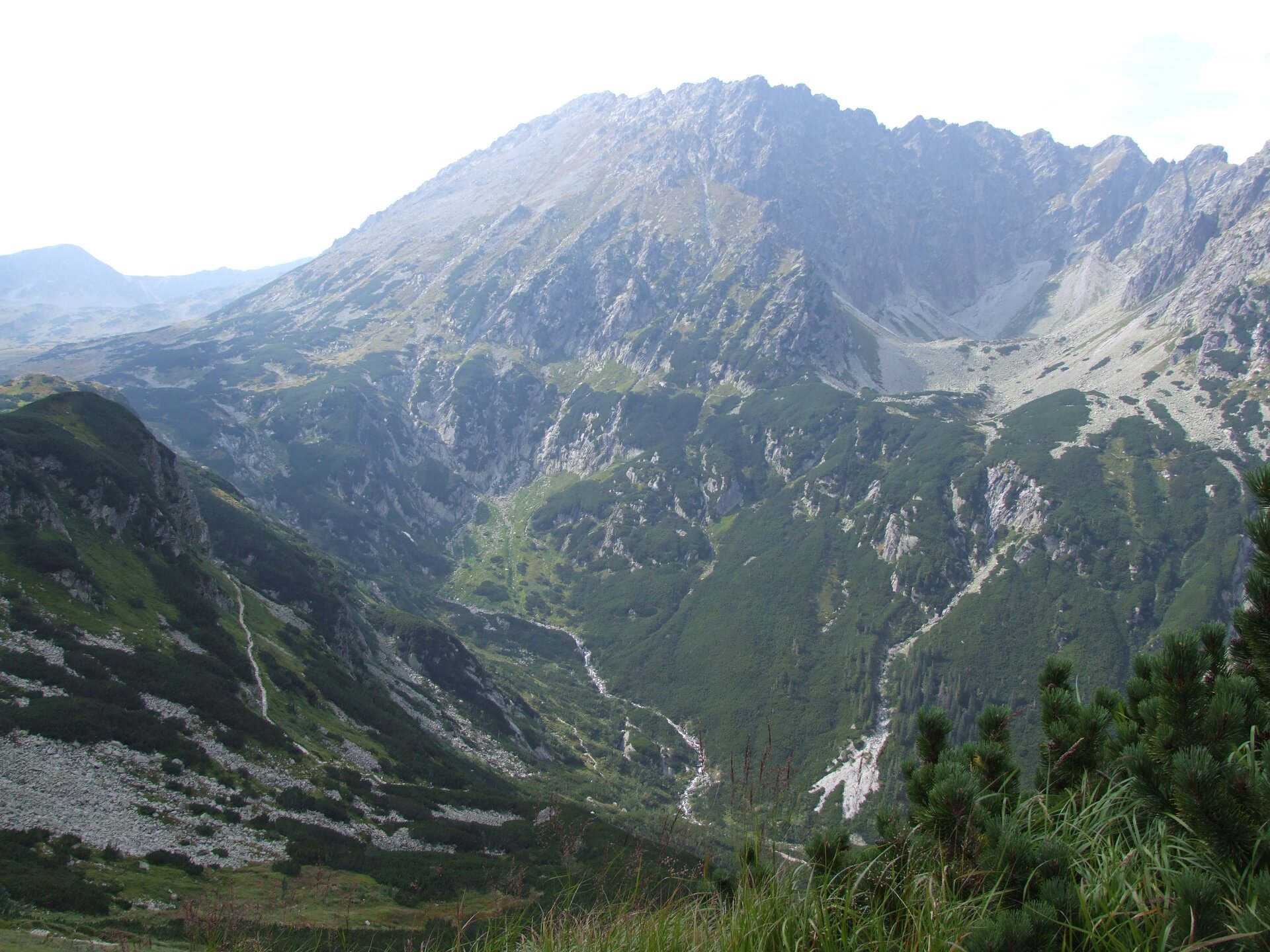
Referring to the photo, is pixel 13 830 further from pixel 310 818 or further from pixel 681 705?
pixel 681 705

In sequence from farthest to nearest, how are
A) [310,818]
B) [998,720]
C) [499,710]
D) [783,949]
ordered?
[499,710]
[310,818]
[998,720]
[783,949]

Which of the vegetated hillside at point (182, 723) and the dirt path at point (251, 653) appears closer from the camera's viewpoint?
the vegetated hillside at point (182, 723)

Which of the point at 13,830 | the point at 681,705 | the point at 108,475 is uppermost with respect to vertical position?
the point at 108,475

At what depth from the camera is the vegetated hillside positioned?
4153 cm

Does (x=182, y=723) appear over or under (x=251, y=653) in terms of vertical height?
over

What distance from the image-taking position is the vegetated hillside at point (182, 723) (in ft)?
136

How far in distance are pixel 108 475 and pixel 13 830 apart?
185ft

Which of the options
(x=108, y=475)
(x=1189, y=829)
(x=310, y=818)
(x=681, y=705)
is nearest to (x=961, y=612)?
(x=681, y=705)

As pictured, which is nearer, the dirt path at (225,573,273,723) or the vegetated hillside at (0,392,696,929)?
the vegetated hillside at (0,392,696,929)

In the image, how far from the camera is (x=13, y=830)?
35.7m

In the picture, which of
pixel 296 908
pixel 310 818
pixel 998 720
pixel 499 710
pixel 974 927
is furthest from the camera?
pixel 499 710

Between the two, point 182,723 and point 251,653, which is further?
point 251,653

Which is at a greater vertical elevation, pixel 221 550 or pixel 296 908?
pixel 221 550

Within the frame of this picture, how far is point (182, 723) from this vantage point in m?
56.7
